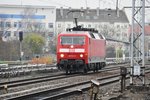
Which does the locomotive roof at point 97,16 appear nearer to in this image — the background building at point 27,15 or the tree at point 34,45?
the background building at point 27,15

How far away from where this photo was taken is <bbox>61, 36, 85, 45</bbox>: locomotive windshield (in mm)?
33812

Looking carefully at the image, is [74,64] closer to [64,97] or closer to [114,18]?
[64,97]

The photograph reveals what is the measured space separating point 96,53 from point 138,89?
1597 centimetres

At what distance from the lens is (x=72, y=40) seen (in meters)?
34.0

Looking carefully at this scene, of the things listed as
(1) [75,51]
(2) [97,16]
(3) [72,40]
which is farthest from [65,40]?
(2) [97,16]

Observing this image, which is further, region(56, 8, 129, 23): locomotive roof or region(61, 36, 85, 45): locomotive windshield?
region(56, 8, 129, 23): locomotive roof

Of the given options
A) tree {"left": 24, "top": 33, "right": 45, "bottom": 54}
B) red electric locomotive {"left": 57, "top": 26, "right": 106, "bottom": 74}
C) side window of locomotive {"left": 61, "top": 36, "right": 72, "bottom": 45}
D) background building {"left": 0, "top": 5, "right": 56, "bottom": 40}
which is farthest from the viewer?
background building {"left": 0, "top": 5, "right": 56, "bottom": 40}

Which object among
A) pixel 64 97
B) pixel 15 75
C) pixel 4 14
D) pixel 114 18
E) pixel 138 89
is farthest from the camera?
pixel 114 18

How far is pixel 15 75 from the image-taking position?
1224 inches

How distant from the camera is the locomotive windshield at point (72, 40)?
3381 cm

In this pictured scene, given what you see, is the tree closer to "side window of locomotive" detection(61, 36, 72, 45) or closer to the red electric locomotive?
the red electric locomotive

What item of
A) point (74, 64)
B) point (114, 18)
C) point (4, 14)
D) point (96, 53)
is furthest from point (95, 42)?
point (114, 18)

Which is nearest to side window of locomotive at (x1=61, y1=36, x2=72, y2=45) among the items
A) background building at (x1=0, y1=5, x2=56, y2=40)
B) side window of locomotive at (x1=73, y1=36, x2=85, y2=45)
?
side window of locomotive at (x1=73, y1=36, x2=85, y2=45)

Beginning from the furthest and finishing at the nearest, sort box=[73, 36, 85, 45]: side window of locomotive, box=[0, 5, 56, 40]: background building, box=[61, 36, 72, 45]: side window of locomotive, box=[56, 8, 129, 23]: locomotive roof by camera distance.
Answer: box=[56, 8, 129, 23]: locomotive roof
box=[0, 5, 56, 40]: background building
box=[61, 36, 72, 45]: side window of locomotive
box=[73, 36, 85, 45]: side window of locomotive
